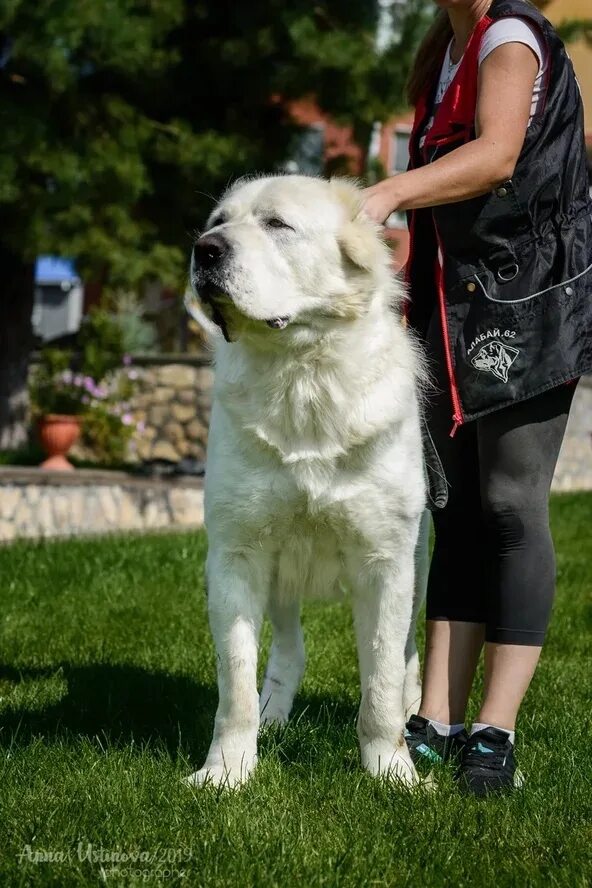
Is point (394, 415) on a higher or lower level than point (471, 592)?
higher

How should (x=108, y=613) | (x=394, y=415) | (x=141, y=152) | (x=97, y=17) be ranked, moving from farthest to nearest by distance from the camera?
(x=141, y=152), (x=97, y=17), (x=108, y=613), (x=394, y=415)

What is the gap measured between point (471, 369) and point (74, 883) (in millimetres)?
1534

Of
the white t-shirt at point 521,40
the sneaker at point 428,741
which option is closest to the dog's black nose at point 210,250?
the white t-shirt at point 521,40

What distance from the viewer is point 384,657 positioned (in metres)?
2.80

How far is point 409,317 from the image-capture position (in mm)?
3195

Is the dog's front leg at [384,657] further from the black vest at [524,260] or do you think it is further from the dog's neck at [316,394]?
the black vest at [524,260]

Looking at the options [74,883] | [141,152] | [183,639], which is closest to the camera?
[74,883]

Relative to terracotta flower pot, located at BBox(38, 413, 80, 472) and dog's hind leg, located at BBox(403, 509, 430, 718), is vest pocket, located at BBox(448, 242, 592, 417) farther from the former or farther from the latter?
terracotta flower pot, located at BBox(38, 413, 80, 472)

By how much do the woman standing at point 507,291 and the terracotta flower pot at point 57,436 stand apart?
7670 mm

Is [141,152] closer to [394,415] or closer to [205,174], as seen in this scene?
[205,174]

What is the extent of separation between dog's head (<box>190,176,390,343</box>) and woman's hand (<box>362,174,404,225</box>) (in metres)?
0.04

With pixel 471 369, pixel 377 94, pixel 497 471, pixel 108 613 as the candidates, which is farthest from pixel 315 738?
pixel 377 94

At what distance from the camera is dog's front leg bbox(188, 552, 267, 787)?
9.04ft

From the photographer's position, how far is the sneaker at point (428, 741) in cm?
299
